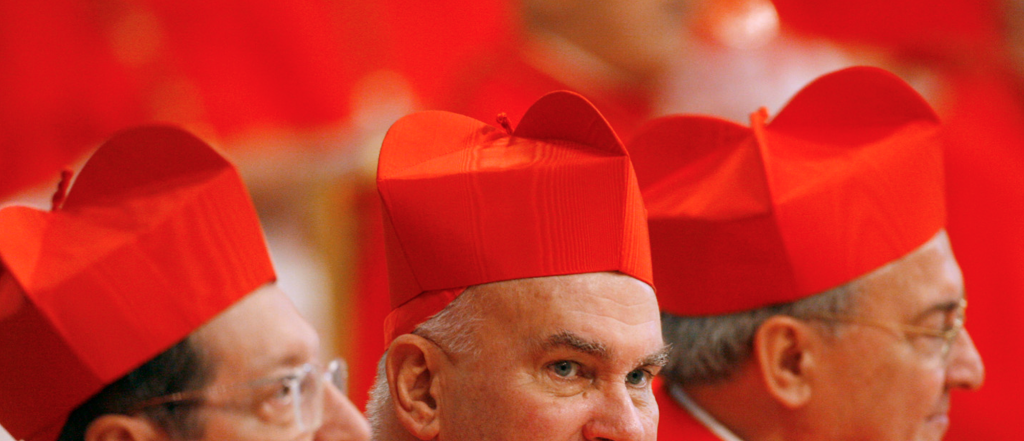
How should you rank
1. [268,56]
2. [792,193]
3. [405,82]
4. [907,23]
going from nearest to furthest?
[792,193] < [268,56] < [405,82] < [907,23]

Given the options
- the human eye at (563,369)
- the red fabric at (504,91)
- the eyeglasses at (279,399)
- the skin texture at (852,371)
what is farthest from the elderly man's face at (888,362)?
the red fabric at (504,91)

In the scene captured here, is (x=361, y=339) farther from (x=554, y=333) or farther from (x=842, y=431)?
(x=554, y=333)

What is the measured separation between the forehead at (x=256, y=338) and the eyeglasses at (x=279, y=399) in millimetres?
25

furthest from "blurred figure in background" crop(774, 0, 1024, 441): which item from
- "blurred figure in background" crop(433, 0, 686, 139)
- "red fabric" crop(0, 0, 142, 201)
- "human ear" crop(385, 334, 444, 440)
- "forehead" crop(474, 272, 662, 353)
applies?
"red fabric" crop(0, 0, 142, 201)

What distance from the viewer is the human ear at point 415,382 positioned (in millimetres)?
2102

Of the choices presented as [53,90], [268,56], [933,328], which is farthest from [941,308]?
[53,90]

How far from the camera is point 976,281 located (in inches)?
179

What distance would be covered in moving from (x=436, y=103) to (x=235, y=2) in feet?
2.68

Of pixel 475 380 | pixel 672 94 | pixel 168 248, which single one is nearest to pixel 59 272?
pixel 168 248

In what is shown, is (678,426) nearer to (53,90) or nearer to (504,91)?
(504,91)

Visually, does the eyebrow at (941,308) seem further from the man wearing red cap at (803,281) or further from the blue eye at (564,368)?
the blue eye at (564,368)

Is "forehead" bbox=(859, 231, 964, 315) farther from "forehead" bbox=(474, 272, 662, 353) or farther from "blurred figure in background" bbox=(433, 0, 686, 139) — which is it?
"blurred figure in background" bbox=(433, 0, 686, 139)

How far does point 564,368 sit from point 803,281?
97 cm

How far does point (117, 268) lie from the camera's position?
199 cm
